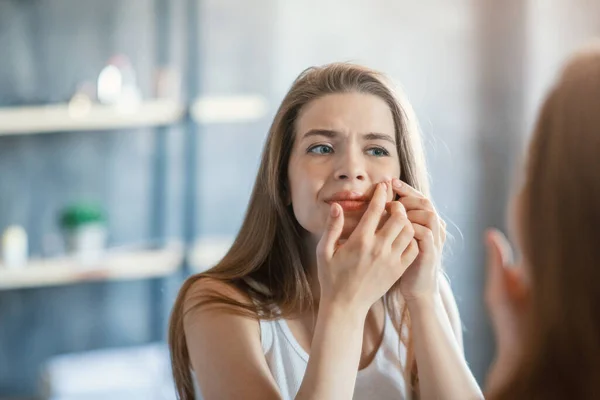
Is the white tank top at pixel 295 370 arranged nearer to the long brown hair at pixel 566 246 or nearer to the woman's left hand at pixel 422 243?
the woman's left hand at pixel 422 243

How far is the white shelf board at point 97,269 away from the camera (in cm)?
286

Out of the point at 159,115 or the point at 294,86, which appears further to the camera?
the point at 159,115

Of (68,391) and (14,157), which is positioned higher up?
(14,157)

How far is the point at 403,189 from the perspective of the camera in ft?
4.15

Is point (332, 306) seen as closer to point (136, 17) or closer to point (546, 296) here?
point (546, 296)

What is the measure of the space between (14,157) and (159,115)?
516 mm

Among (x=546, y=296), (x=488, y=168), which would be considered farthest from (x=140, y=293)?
(x=546, y=296)

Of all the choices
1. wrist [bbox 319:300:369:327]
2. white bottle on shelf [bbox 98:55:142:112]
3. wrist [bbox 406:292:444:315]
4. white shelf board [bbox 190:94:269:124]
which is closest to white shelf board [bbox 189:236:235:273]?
white shelf board [bbox 190:94:269:124]

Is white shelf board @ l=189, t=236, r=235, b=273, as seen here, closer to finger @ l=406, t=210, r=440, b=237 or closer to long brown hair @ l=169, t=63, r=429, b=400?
long brown hair @ l=169, t=63, r=429, b=400

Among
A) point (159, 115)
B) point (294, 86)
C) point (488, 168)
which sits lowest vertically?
point (488, 168)

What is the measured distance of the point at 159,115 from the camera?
2.94m

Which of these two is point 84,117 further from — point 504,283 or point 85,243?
point 504,283

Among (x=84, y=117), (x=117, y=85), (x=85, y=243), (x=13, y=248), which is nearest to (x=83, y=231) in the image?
(x=85, y=243)

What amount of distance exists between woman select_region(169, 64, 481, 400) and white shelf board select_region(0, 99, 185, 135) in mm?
1629
